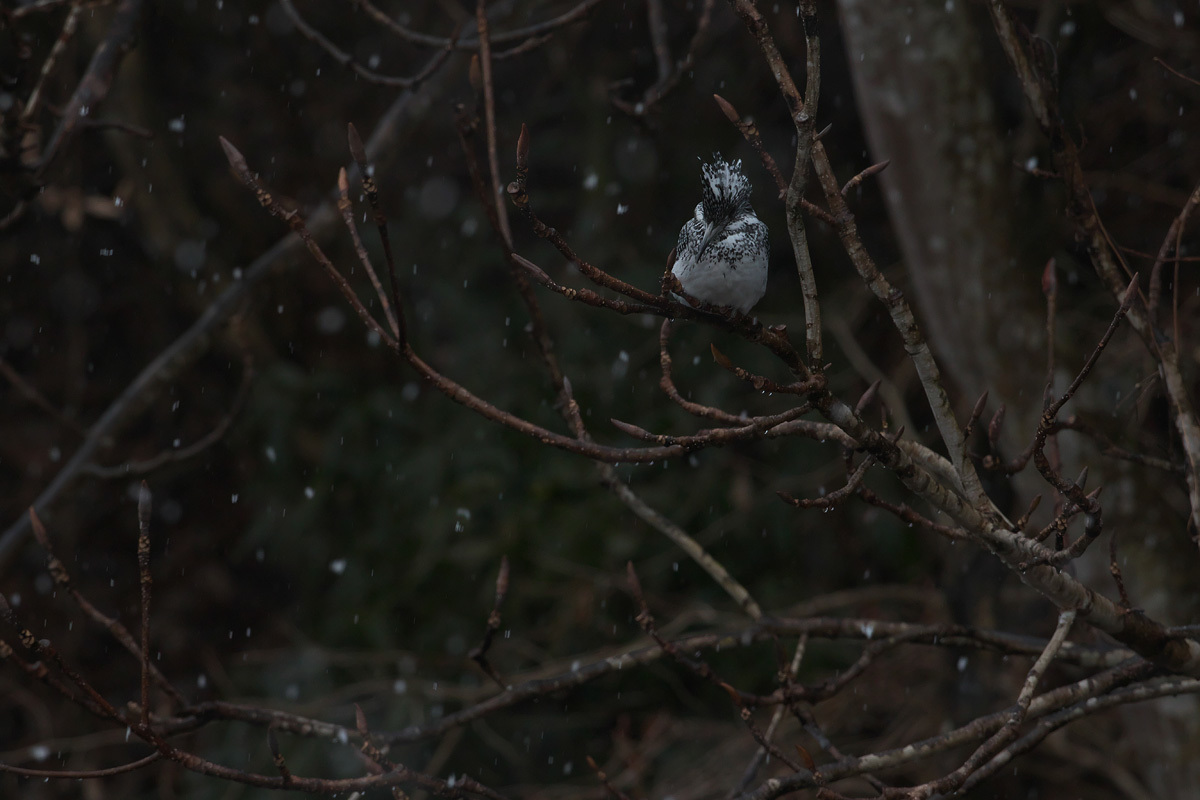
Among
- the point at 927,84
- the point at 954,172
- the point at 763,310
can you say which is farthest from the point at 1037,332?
the point at 763,310

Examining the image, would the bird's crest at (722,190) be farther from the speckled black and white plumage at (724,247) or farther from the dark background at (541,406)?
the dark background at (541,406)

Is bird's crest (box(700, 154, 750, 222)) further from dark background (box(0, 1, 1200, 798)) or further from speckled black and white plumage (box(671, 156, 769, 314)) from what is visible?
dark background (box(0, 1, 1200, 798))

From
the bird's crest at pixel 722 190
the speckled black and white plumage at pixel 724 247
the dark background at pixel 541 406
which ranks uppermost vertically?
the bird's crest at pixel 722 190

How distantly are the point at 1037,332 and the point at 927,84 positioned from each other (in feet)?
2.53

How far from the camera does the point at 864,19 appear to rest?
105 inches

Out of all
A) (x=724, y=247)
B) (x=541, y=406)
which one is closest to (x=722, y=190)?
(x=724, y=247)

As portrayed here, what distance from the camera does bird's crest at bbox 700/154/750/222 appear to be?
1.26 m

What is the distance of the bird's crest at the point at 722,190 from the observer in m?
1.26

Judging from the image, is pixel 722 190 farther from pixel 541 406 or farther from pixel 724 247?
pixel 541 406

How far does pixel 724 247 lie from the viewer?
1189mm

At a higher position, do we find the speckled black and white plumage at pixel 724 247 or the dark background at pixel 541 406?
the speckled black and white plumage at pixel 724 247

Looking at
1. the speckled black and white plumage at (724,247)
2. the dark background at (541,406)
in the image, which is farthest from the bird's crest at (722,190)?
the dark background at (541,406)

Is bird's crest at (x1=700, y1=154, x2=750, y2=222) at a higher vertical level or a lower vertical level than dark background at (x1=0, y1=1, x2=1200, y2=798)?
higher

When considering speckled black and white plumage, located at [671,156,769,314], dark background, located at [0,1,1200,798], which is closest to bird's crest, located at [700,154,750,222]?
speckled black and white plumage, located at [671,156,769,314]
